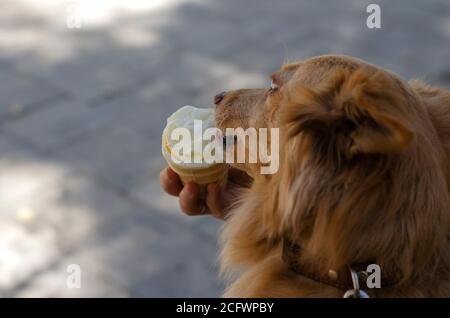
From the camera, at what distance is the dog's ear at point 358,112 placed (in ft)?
6.40

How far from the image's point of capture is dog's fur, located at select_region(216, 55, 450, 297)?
84.4 inches

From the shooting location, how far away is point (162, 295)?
476 centimetres

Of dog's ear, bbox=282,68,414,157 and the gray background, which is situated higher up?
dog's ear, bbox=282,68,414,157

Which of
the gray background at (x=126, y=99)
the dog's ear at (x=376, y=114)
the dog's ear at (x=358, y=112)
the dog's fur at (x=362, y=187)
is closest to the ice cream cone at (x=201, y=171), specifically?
the dog's fur at (x=362, y=187)

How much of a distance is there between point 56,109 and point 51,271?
211cm

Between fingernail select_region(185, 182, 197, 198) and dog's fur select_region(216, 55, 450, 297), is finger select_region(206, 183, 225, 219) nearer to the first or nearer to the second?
fingernail select_region(185, 182, 197, 198)

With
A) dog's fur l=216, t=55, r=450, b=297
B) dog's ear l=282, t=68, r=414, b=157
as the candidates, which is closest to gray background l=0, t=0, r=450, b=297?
dog's fur l=216, t=55, r=450, b=297

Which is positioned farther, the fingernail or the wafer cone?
the fingernail

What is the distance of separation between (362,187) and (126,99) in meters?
4.84

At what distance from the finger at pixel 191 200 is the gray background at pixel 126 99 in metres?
1.46

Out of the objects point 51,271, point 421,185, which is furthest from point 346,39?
point 421,185

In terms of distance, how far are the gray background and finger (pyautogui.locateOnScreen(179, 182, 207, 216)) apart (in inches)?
57.5

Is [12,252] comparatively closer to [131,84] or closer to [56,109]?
[56,109]

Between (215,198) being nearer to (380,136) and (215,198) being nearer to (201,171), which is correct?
(201,171)
